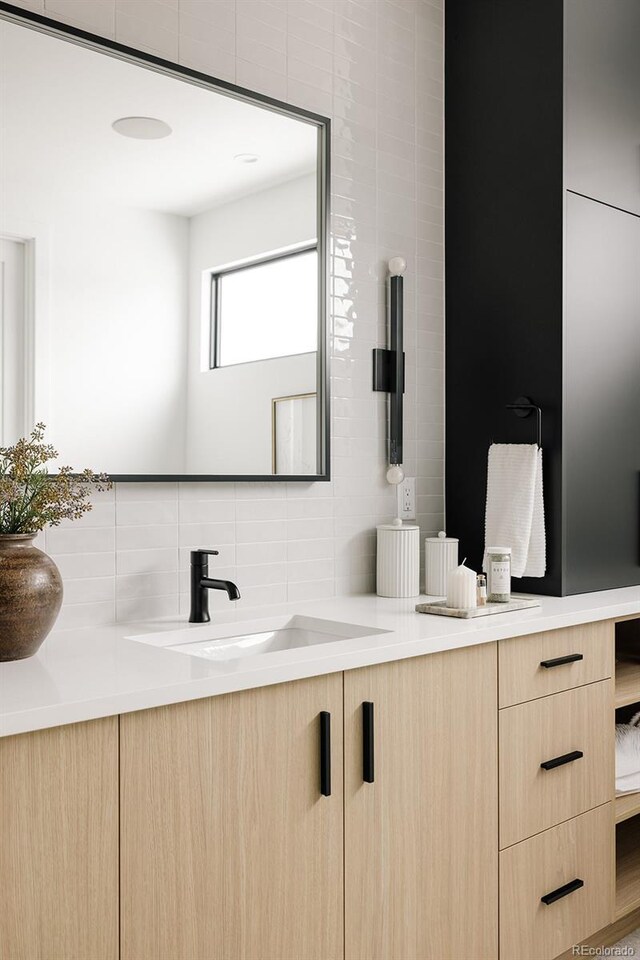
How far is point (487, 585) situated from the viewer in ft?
6.98

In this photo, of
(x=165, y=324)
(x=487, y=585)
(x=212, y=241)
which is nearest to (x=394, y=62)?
(x=212, y=241)

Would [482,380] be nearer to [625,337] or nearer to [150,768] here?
[625,337]

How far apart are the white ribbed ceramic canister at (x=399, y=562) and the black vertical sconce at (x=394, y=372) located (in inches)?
7.1

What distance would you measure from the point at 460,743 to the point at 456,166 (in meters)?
1.71

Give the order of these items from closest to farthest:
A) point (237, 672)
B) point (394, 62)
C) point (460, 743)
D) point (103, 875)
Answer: point (103, 875) → point (237, 672) → point (460, 743) → point (394, 62)


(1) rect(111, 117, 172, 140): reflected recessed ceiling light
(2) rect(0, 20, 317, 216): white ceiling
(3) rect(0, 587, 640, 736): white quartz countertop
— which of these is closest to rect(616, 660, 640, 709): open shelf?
(3) rect(0, 587, 640, 736): white quartz countertop

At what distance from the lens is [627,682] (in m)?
2.31

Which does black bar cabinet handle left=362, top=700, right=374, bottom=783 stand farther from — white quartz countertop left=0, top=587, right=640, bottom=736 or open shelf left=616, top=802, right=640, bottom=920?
open shelf left=616, top=802, right=640, bottom=920

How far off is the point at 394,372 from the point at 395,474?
29 centimetres

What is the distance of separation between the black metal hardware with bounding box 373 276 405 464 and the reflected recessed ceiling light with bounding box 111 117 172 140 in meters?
0.78

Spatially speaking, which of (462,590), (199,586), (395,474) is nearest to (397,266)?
(395,474)

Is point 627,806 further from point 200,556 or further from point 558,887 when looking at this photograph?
point 200,556

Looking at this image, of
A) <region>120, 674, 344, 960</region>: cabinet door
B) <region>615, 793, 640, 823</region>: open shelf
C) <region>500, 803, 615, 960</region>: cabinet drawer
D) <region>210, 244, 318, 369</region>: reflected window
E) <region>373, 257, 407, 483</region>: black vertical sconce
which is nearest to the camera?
<region>120, 674, 344, 960</region>: cabinet door

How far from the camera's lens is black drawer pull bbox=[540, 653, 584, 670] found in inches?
76.3
